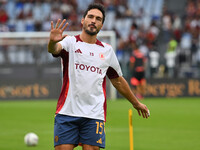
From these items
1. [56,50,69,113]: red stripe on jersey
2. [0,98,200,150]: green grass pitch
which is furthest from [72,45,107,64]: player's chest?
[0,98,200,150]: green grass pitch

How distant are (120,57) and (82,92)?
64.3ft

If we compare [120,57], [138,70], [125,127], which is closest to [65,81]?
[125,127]

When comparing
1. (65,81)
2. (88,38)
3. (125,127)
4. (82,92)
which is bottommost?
(125,127)

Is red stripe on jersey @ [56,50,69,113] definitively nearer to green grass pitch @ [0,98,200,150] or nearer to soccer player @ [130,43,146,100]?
green grass pitch @ [0,98,200,150]

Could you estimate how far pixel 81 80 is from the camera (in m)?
6.16

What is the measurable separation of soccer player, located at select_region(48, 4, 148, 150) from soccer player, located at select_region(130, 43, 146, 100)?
55.4 feet

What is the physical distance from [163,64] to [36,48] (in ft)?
20.3

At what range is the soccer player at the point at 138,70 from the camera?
77.0 ft

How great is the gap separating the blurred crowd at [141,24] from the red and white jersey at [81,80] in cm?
1869

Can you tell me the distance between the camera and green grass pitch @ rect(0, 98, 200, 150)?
10650 millimetres

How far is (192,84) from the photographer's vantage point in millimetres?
25609

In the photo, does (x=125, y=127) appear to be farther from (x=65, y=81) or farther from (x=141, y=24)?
(x=141, y=24)

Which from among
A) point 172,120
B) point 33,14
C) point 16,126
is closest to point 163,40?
point 33,14

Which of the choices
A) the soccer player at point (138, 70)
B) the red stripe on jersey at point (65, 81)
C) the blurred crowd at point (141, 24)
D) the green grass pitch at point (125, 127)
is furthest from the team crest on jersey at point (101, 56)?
the blurred crowd at point (141, 24)
